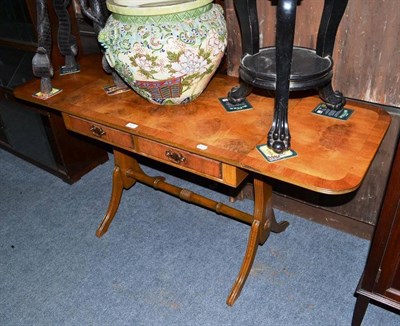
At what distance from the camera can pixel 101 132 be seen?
1.66 meters

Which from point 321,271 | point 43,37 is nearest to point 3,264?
point 43,37

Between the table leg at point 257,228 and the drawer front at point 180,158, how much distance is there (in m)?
0.32

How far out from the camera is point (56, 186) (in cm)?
264

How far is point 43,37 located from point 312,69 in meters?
1.13

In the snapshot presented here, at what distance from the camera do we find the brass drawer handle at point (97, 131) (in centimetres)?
165

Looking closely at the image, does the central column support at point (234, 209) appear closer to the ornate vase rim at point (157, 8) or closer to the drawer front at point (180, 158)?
the drawer front at point (180, 158)

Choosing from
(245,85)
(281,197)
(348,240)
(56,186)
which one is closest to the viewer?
(245,85)

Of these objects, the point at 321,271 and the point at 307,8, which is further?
the point at 321,271

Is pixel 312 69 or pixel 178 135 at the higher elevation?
pixel 312 69

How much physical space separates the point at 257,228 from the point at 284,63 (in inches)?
32.3

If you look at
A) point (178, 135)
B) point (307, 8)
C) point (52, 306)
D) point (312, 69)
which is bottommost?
point (52, 306)

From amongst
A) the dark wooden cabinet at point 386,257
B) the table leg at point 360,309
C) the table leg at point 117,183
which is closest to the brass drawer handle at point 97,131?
the table leg at point 117,183

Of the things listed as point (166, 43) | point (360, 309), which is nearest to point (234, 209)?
point (360, 309)

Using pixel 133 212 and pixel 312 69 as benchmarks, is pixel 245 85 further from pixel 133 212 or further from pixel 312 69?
pixel 133 212
